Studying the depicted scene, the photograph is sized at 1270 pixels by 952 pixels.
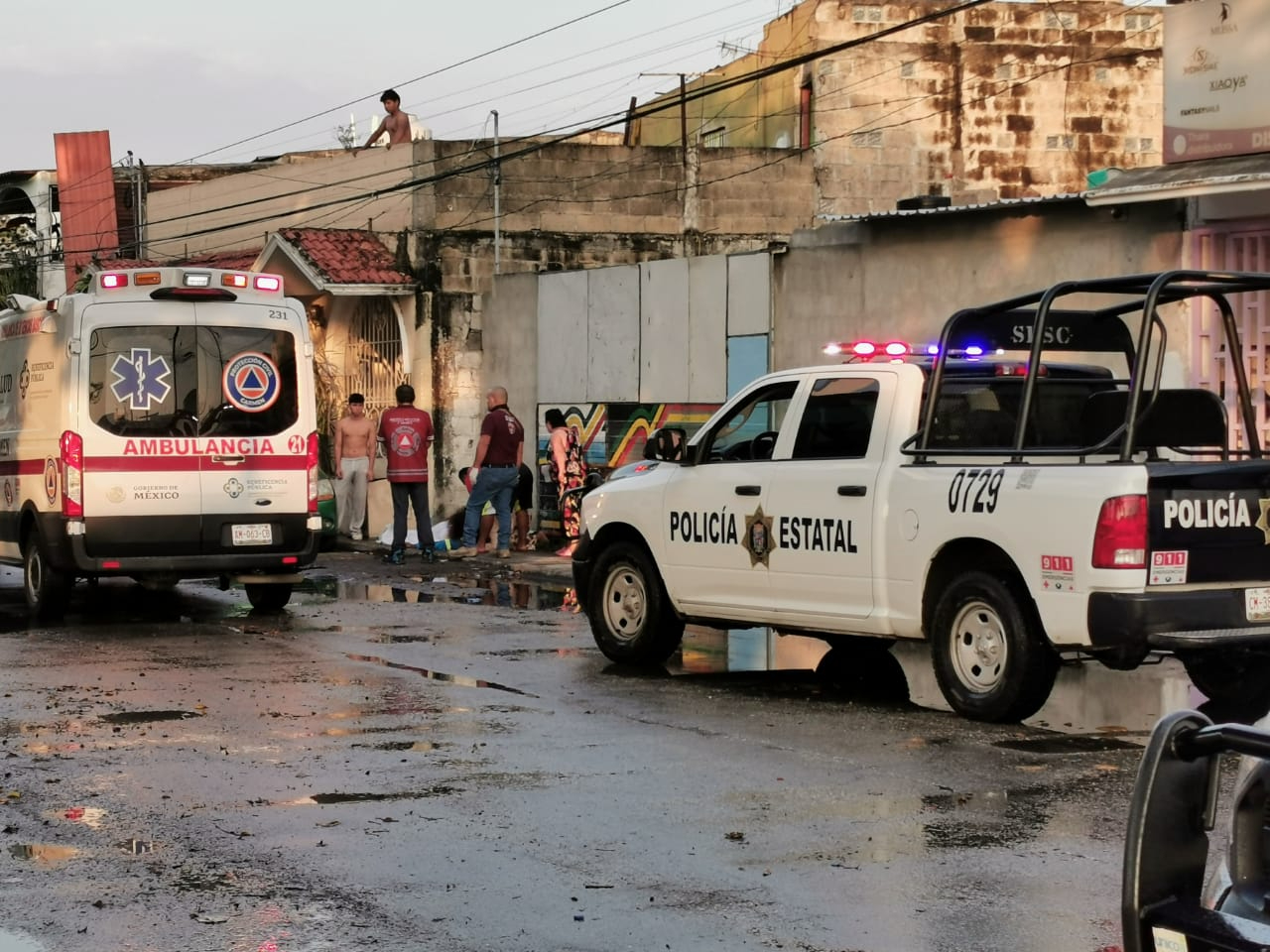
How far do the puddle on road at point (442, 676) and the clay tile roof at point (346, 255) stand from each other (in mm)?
13097

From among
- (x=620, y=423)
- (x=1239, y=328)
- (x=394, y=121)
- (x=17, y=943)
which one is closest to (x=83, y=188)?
(x=394, y=121)

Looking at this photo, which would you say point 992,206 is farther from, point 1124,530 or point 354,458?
point 354,458

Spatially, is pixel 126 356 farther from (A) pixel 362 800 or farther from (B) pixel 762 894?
(B) pixel 762 894

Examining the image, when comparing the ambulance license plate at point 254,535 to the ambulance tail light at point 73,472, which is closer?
the ambulance tail light at point 73,472

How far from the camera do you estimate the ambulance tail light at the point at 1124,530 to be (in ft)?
28.6

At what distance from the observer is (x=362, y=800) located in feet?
24.6

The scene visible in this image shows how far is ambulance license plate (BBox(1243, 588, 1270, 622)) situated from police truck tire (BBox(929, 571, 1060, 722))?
937 mm

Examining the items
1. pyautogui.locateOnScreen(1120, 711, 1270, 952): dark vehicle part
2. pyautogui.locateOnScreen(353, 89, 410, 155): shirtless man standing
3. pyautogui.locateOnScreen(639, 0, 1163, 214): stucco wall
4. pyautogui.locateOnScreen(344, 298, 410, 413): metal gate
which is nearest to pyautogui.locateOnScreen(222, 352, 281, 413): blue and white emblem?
pyautogui.locateOnScreen(344, 298, 410, 413): metal gate

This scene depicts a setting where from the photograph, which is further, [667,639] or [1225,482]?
[667,639]

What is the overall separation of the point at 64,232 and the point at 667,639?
3196cm

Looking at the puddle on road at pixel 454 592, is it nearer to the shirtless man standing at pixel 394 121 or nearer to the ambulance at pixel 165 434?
the ambulance at pixel 165 434

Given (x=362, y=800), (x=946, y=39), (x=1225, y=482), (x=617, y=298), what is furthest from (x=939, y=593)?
(x=946, y=39)

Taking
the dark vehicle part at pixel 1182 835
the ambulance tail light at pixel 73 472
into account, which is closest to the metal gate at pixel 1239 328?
the ambulance tail light at pixel 73 472

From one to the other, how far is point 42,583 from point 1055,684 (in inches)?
320
